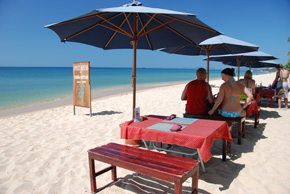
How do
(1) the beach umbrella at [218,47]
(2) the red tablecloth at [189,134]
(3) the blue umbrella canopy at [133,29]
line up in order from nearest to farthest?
(2) the red tablecloth at [189,134] → (3) the blue umbrella canopy at [133,29] → (1) the beach umbrella at [218,47]

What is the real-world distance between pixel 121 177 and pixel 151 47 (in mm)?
3031

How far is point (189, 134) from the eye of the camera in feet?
7.30

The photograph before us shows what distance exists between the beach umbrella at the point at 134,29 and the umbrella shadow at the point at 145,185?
A: 4.61 ft

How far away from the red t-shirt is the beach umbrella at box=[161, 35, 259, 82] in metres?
1.42

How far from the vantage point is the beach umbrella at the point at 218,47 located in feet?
15.1

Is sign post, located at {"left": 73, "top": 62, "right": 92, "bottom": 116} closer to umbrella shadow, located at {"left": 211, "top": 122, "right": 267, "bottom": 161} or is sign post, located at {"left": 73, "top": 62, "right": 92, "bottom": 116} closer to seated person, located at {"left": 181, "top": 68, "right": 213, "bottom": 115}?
seated person, located at {"left": 181, "top": 68, "right": 213, "bottom": 115}

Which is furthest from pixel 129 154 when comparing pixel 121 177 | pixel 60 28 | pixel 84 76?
pixel 84 76

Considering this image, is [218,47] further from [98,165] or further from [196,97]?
[98,165]

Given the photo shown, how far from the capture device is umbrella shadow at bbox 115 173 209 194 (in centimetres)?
228

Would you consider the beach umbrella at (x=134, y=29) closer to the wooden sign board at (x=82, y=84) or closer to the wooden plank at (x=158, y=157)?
the wooden plank at (x=158, y=157)

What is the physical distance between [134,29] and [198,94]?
1520 mm

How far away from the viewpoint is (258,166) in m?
2.85

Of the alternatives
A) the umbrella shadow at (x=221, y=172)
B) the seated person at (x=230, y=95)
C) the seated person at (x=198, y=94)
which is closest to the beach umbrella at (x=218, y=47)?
the seated person at (x=198, y=94)

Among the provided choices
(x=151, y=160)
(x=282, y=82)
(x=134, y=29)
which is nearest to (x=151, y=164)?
(x=151, y=160)
